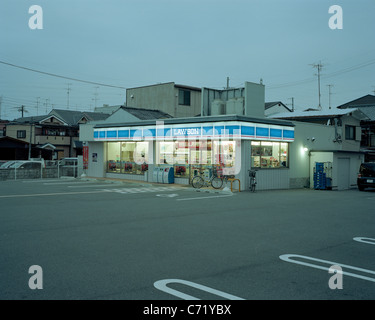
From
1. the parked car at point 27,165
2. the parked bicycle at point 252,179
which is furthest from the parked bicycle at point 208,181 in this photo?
the parked car at point 27,165

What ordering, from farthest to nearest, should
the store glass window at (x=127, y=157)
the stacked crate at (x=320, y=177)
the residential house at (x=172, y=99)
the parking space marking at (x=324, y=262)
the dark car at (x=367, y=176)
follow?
the residential house at (x=172, y=99)
the store glass window at (x=127, y=157)
the stacked crate at (x=320, y=177)
the dark car at (x=367, y=176)
the parking space marking at (x=324, y=262)

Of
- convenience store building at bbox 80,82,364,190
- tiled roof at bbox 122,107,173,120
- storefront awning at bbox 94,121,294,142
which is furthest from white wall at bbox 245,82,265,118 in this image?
tiled roof at bbox 122,107,173,120

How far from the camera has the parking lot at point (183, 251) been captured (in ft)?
16.1

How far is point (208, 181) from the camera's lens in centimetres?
2038

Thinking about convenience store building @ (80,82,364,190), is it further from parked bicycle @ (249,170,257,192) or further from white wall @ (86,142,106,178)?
parked bicycle @ (249,170,257,192)

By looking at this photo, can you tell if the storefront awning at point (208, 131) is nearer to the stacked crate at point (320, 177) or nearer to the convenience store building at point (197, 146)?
the convenience store building at point (197, 146)

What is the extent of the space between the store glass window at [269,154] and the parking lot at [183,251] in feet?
24.8

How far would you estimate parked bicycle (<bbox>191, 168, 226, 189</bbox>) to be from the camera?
64.0 feet

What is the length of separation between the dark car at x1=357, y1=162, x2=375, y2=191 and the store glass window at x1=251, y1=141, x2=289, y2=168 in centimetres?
454

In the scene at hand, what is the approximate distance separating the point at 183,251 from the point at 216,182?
12.7 m

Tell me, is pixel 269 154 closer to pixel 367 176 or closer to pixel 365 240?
pixel 367 176

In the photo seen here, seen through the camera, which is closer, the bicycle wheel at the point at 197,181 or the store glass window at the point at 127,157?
the bicycle wheel at the point at 197,181
